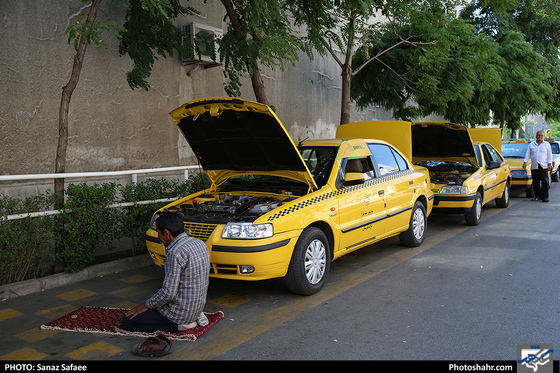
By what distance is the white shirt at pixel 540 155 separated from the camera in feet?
39.3

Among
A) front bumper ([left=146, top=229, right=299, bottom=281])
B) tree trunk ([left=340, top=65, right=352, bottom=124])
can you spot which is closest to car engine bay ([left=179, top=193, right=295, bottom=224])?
front bumper ([left=146, top=229, right=299, bottom=281])

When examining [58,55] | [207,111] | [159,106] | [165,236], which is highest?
[58,55]

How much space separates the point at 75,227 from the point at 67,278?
0.62 meters

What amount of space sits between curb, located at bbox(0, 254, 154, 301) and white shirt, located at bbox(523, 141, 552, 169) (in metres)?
10.3

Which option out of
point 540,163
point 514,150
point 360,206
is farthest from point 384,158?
point 514,150

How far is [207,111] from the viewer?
555 cm

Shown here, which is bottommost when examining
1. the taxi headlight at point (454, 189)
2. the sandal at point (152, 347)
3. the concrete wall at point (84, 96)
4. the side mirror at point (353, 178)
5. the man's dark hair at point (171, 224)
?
the sandal at point (152, 347)

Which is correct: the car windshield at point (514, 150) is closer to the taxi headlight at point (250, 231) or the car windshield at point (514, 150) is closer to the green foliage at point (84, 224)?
the taxi headlight at point (250, 231)

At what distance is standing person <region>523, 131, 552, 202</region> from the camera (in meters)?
12.0

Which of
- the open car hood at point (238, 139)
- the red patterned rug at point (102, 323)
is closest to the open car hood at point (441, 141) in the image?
the open car hood at point (238, 139)

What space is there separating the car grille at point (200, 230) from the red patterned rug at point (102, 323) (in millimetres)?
818
